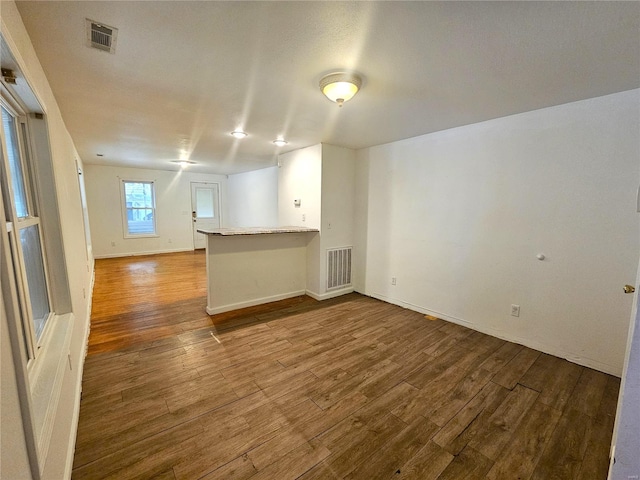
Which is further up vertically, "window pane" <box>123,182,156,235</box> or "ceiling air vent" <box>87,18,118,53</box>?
"ceiling air vent" <box>87,18,118,53</box>

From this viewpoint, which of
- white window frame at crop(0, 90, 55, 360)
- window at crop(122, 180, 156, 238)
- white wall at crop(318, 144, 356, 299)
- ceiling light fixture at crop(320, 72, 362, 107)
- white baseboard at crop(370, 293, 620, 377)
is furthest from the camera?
window at crop(122, 180, 156, 238)

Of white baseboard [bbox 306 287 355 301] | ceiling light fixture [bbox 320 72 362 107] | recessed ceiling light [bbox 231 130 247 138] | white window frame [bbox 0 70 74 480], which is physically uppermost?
recessed ceiling light [bbox 231 130 247 138]

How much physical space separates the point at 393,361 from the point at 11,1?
3167mm

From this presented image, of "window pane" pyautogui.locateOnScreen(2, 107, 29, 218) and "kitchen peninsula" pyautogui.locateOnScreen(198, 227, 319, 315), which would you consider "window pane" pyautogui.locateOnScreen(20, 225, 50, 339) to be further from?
"kitchen peninsula" pyautogui.locateOnScreen(198, 227, 319, 315)

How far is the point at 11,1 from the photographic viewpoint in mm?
1188

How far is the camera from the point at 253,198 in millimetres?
7184

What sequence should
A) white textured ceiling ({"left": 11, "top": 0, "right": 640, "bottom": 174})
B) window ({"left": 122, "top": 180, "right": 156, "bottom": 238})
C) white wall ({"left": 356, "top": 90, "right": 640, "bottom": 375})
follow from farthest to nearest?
window ({"left": 122, "top": 180, "right": 156, "bottom": 238}) → white wall ({"left": 356, "top": 90, "right": 640, "bottom": 375}) → white textured ceiling ({"left": 11, "top": 0, "right": 640, "bottom": 174})

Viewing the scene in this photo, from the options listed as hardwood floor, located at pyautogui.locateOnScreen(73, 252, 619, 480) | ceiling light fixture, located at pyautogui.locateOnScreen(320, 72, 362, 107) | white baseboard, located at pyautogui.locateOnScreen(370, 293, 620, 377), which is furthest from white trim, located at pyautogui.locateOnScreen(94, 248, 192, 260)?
ceiling light fixture, located at pyautogui.locateOnScreen(320, 72, 362, 107)

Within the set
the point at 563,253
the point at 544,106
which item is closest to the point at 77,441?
the point at 563,253

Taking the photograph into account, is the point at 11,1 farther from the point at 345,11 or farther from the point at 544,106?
the point at 544,106

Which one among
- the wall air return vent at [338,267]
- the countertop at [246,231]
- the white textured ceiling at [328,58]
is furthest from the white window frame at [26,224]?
the wall air return vent at [338,267]

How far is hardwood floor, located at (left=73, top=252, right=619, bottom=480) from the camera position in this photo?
1513 mm

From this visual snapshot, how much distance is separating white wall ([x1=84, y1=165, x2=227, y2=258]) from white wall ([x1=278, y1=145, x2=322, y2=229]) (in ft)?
13.5

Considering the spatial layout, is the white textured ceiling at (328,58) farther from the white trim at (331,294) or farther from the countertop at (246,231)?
the white trim at (331,294)
